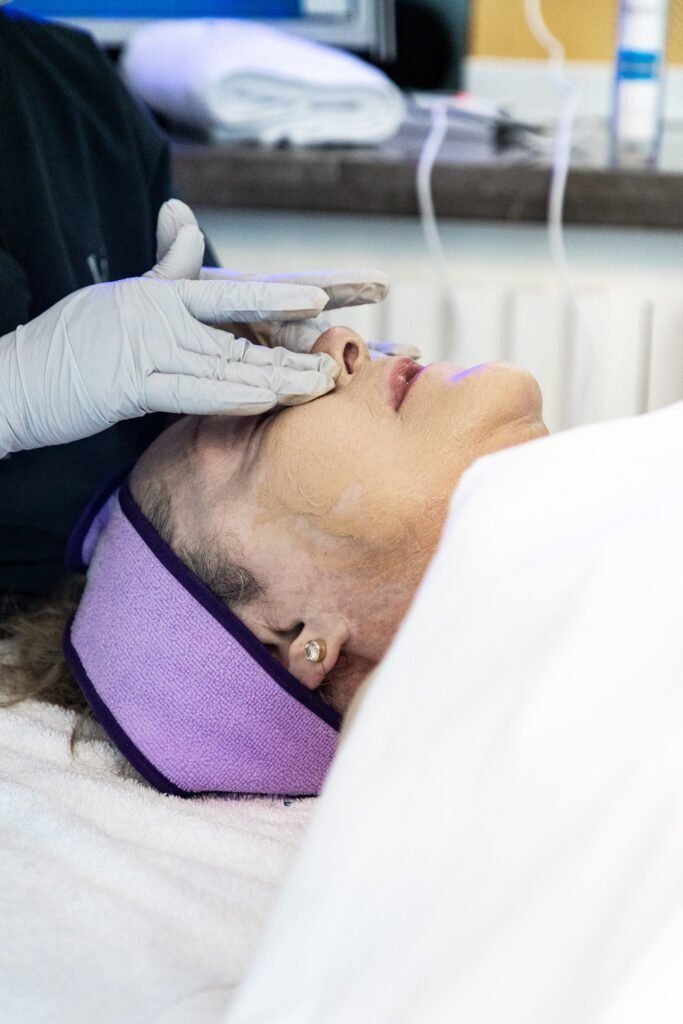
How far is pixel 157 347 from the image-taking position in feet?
3.34

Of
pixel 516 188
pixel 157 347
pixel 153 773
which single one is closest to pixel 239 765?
pixel 153 773

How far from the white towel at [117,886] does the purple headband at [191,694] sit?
28 millimetres

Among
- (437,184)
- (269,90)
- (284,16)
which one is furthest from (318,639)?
(284,16)

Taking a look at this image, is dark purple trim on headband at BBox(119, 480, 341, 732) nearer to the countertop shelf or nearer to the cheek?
the cheek

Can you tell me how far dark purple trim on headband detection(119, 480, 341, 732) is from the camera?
99 cm

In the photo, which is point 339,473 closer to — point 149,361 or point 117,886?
point 149,361

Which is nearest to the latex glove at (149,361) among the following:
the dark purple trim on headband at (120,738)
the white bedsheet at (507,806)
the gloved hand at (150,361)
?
the gloved hand at (150,361)

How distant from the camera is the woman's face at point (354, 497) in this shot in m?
0.99

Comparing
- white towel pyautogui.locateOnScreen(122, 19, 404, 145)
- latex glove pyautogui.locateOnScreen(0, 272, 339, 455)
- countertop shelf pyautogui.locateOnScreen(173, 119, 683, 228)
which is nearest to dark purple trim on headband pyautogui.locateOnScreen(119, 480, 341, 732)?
latex glove pyautogui.locateOnScreen(0, 272, 339, 455)

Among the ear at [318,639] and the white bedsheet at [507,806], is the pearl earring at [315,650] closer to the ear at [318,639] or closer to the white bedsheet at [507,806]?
the ear at [318,639]

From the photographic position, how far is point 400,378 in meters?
1.06

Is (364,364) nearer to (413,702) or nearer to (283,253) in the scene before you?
(413,702)

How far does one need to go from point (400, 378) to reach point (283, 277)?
19 centimetres

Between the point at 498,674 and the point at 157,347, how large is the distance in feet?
1.76
